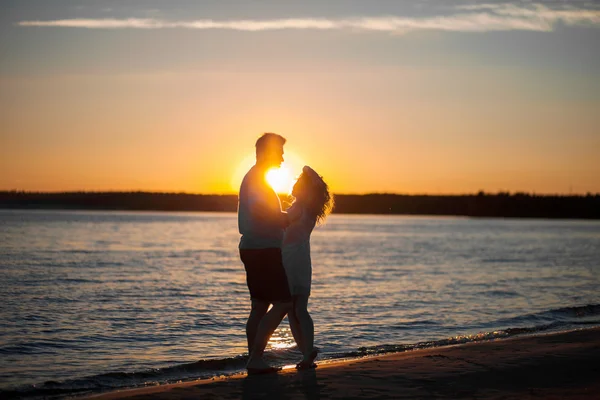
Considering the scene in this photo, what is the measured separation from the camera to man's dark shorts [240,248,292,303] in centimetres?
709

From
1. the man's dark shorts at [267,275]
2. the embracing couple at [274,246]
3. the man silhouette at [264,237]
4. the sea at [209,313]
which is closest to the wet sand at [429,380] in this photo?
the embracing couple at [274,246]

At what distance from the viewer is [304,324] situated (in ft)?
24.8

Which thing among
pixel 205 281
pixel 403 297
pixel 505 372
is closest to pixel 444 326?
pixel 403 297

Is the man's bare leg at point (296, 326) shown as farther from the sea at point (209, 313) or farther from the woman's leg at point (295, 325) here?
the sea at point (209, 313)

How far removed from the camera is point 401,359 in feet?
28.2

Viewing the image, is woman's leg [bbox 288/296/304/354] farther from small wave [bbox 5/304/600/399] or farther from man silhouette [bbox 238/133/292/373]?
small wave [bbox 5/304/600/399]

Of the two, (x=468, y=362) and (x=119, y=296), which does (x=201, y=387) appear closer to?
(x=468, y=362)

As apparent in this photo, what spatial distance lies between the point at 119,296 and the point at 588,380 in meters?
12.1

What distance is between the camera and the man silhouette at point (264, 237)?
23.3 feet

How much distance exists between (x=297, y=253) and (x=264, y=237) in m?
0.60

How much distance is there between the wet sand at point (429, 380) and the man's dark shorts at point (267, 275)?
81 centimetres

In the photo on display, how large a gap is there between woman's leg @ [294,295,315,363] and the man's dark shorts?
321 millimetres

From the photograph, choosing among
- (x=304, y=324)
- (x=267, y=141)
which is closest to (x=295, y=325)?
(x=304, y=324)

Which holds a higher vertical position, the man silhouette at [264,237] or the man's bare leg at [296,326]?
the man silhouette at [264,237]
